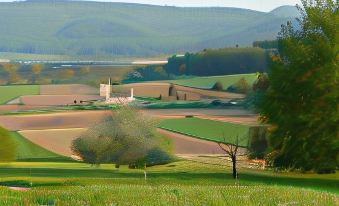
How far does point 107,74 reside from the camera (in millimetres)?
114312

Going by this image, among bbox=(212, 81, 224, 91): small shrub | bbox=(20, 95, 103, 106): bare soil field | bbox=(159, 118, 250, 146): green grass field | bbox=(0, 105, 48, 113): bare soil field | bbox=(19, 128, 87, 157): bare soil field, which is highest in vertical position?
bbox=(212, 81, 224, 91): small shrub

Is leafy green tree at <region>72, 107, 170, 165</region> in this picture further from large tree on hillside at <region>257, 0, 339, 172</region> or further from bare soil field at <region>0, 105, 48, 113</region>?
bare soil field at <region>0, 105, 48, 113</region>

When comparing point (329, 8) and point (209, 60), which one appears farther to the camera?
point (209, 60)

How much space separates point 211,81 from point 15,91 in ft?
90.1

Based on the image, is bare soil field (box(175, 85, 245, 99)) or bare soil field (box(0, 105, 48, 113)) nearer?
bare soil field (box(175, 85, 245, 99))

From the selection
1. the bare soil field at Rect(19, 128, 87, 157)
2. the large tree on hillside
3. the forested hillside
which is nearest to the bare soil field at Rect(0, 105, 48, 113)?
the bare soil field at Rect(19, 128, 87, 157)

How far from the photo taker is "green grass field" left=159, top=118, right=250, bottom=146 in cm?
7594

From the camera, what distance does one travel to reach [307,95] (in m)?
47.3

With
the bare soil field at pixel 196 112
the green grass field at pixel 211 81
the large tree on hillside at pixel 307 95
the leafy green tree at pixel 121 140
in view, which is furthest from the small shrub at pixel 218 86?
the large tree on hillside at pixel 307 95

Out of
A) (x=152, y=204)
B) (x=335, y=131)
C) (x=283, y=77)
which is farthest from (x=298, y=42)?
(x=152, y=204)

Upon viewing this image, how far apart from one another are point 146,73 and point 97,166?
56503 millimetres

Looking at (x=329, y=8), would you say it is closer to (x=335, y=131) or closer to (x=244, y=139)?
(x=335, y=131)

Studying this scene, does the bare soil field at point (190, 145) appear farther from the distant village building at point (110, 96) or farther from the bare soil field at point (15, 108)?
the bare soil field at point (15, 108)

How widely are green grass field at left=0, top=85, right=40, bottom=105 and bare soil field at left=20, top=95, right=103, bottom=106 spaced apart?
6.89 feet
